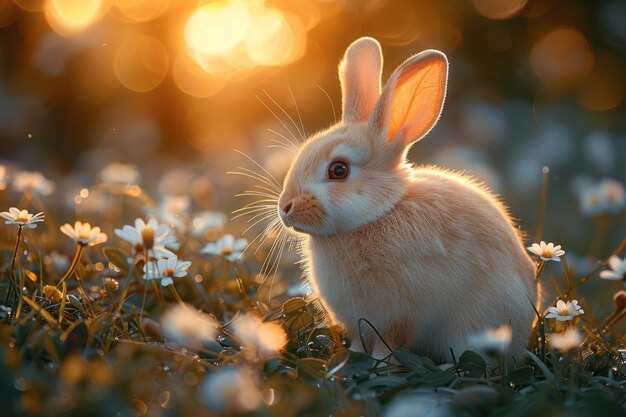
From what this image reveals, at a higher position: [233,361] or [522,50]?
[522,50]

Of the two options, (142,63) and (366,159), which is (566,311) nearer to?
(366,159)

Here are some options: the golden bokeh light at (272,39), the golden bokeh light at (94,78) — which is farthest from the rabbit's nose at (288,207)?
the golden bokeh light at (94,78)

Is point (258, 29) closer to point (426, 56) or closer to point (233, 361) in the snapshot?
point (426, 56)

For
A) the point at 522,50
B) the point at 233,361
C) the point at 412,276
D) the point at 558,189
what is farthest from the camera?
the point at 522,50

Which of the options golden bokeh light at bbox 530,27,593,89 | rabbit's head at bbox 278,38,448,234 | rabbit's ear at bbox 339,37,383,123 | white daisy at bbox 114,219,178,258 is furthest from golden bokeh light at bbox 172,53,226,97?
white daisy at bbox 114,219,178,258

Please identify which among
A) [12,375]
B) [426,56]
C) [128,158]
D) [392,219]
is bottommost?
[128,158]

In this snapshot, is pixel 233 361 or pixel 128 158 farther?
pixel 128 158

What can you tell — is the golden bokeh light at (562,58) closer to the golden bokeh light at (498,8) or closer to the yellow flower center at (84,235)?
the golden bokeh light at (498,8)

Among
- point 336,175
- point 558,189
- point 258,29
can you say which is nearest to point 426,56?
point 336,175
